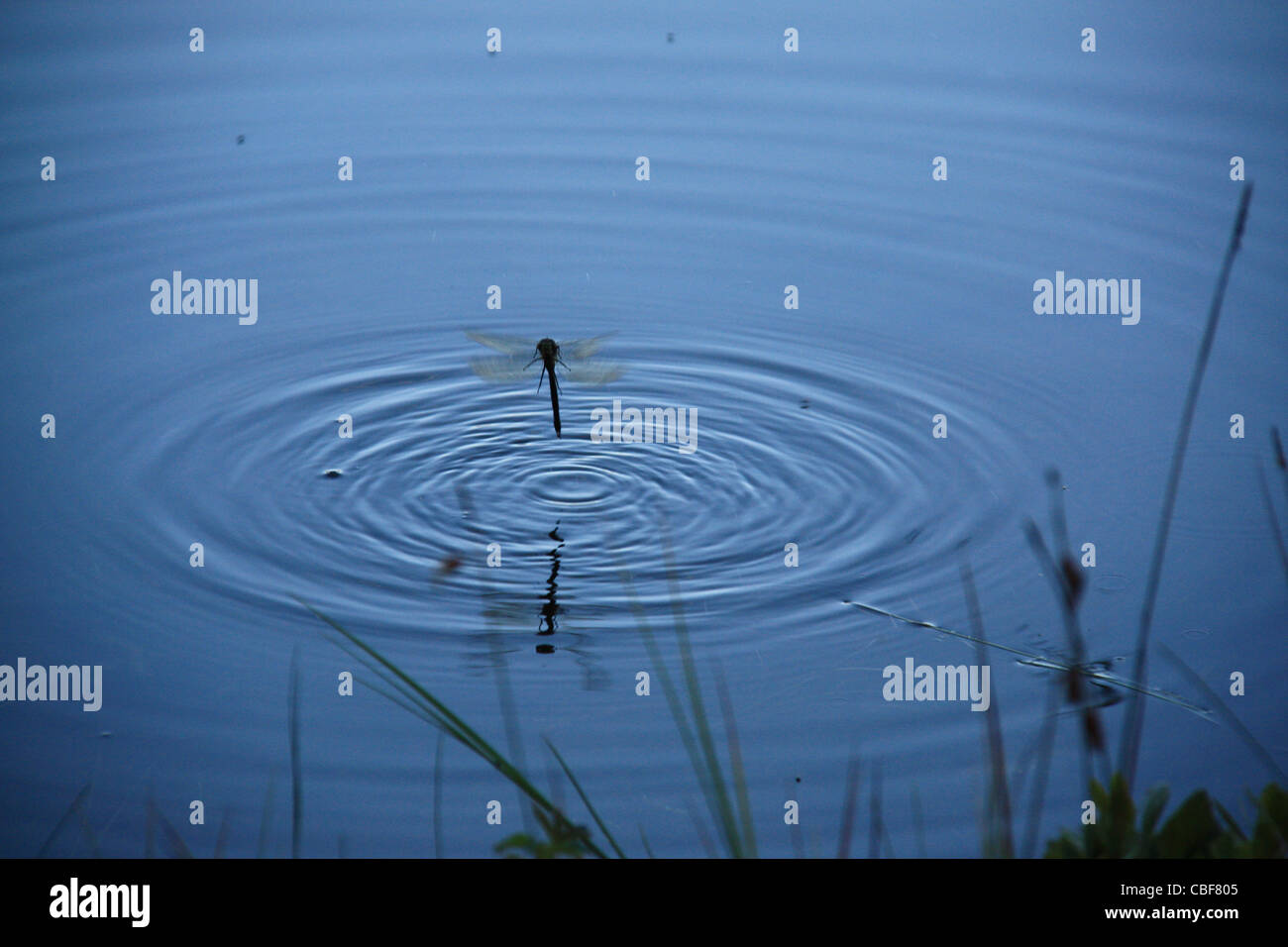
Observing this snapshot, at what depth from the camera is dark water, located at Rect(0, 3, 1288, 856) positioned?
2812 mm

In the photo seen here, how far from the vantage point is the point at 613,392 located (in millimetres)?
4398

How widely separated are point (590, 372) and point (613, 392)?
14 centimetres

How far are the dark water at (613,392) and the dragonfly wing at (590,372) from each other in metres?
0.10

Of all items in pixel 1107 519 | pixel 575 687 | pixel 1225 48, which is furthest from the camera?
pixel 1225 48

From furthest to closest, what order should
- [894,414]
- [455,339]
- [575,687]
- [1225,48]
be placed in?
[1225,48], [455,339], [894,414], [575,687]

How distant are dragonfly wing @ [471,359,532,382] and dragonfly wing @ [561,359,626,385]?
14 centimetres

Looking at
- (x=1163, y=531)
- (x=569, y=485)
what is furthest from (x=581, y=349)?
(x=1163, y=531)

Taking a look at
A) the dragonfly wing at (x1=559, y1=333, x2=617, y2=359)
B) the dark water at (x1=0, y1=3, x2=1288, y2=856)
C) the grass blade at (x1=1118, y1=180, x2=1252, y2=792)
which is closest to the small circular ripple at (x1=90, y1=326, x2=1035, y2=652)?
the dark water at (x1=0, y1=3, x2=1288, y2=856)

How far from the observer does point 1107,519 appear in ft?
11.7
